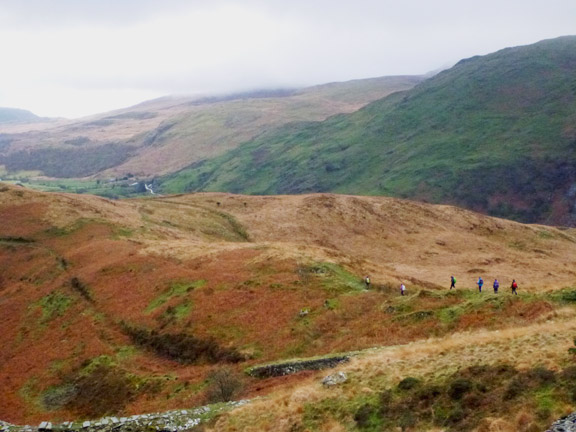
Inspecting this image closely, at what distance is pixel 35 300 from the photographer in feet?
206

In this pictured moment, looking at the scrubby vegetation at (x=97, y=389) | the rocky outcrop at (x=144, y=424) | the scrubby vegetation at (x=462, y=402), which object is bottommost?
the scrubby vegetation at (x=97, y=389)

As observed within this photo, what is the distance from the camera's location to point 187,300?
168 ft


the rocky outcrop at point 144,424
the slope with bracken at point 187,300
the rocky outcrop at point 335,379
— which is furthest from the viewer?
the slope with bracken at point 187,300

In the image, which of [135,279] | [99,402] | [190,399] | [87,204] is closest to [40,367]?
[99,402]

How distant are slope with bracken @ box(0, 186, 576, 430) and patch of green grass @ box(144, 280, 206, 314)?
23 cm

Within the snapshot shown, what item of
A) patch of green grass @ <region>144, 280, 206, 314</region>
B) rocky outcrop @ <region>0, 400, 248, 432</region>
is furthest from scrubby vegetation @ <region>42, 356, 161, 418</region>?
rocky outcrop @ <region>0, 400, 248, 432</region>

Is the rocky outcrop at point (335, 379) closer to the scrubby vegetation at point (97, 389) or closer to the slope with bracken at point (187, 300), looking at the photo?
the slope with bracken at point (187, 300)

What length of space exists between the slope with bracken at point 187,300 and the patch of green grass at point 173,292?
0.77ft

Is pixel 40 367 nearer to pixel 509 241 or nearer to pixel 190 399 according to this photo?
pixel 190 399

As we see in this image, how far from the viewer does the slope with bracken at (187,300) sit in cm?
3791

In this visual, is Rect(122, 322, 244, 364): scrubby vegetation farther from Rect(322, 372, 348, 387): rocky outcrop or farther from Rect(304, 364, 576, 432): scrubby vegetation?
Rect(304, 364, 576, 432): scrubby vegetation

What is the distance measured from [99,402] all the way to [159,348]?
763 centimetres

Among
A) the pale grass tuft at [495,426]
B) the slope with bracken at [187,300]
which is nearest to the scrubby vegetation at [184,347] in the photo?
the slope with bracken at [187,300]

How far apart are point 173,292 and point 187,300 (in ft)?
12.8
